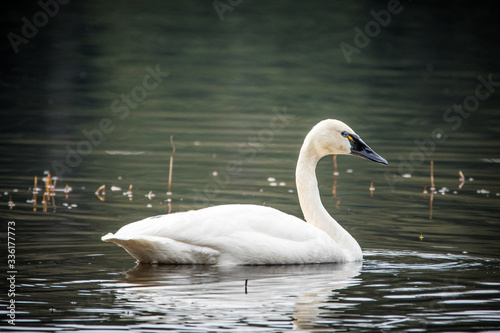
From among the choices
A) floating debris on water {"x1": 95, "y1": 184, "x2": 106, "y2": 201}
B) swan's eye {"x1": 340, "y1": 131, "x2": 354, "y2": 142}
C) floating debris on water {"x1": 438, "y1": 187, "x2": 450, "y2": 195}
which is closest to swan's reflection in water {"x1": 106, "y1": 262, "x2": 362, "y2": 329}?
swan's eye {"x1": 340, "y1": 131, "x2": 354, "y2": 142}

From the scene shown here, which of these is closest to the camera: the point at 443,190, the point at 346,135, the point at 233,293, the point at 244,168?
the point at 233,293

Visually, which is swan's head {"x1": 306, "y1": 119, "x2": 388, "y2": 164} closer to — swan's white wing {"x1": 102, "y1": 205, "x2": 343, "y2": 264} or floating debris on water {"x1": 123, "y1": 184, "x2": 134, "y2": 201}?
swan's white wing {"x1": 102, "y1": 205, "x2": 343, "y2": 264}

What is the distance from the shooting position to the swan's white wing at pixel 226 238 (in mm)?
10539

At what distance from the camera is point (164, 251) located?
1065cm

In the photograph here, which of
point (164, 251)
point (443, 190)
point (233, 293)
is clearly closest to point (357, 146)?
point (164, 251)

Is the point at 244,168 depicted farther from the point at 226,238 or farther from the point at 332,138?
the point at 226,238

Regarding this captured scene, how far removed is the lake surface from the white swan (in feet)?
0.68

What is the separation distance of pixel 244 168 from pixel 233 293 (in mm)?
8326

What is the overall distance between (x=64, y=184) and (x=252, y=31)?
29.8 metres

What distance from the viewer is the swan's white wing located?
1054 centimetres

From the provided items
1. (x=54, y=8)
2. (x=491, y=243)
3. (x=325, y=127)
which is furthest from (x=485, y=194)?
(x=54, y=8)

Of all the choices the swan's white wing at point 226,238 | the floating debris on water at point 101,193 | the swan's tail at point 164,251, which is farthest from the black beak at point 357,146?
the floating debris on water at point 101,193

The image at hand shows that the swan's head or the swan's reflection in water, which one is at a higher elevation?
the swan's head

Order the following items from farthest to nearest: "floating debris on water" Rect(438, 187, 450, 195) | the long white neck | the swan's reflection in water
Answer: "floating debris on water" Rect(438, 187, 450, 195) → the long white neck → the swan's reflection in water
